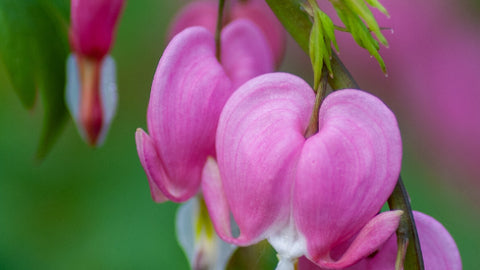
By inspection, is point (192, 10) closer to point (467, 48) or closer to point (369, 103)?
point (369, 103)

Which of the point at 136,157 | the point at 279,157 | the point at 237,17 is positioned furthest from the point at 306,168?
the point at 136,157

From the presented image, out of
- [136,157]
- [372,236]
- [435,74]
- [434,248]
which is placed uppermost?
[372,236]

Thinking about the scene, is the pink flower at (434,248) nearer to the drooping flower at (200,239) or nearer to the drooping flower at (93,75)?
the drooping flower at (200,239)

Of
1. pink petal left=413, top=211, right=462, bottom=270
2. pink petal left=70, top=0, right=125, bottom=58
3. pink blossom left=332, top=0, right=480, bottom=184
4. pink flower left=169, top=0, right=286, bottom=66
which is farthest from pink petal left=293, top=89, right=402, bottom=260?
pink blossom left=332, top=0, right=480, bottom=184

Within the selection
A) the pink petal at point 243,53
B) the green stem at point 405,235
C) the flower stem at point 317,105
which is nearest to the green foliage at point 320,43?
the flower stem at point 317,105

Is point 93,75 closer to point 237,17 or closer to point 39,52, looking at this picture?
point 39,52

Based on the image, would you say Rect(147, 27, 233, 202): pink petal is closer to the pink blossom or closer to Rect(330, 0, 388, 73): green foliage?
Rect(330, 0, 388, 73): green foliage
